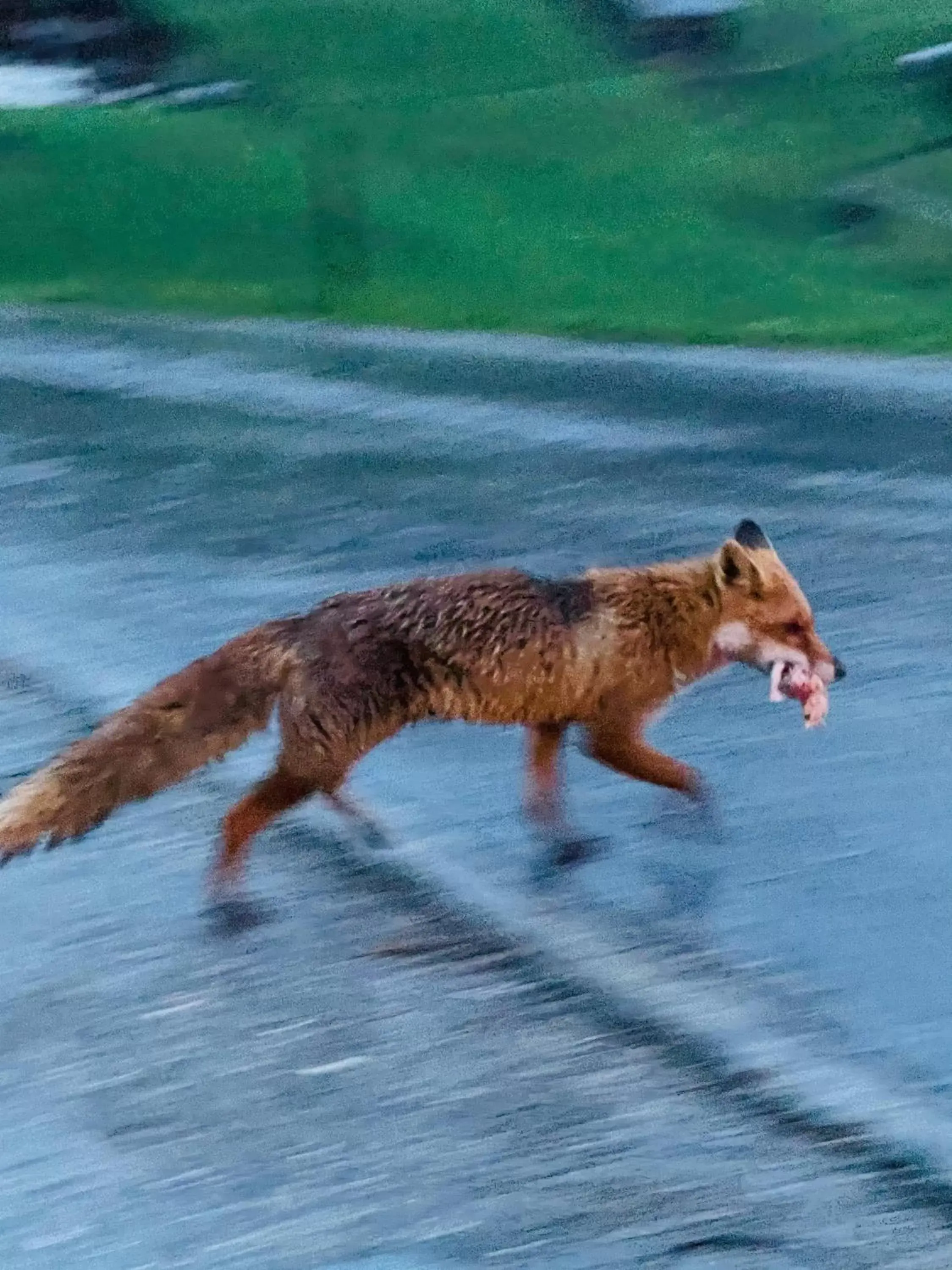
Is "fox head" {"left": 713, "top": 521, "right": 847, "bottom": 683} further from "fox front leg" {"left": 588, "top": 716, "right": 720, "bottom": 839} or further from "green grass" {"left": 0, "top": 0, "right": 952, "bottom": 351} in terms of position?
"green grass" {"left": 0, "top": 0, "right": 952, "bottom": 351}

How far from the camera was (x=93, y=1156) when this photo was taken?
3.38 metres

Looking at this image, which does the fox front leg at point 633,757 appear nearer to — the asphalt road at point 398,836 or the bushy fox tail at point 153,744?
the asphalt road at point 398,836

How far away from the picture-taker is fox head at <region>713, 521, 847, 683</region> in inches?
175

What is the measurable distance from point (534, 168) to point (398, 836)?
718cm

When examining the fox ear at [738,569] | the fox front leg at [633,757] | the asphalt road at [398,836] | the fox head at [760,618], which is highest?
the fox ear at [738,569]

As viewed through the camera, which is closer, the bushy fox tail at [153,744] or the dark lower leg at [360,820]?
the bushy fox tail at [153,744]

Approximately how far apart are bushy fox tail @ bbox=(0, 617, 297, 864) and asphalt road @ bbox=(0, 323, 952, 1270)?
0.42 metres

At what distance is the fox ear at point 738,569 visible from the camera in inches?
174

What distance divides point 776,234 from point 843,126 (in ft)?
2.91

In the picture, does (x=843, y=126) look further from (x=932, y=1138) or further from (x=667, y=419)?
(x=932, y=1138)

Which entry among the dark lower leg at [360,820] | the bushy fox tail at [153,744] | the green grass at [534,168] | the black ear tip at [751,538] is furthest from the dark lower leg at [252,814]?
the green grass at [534,168]

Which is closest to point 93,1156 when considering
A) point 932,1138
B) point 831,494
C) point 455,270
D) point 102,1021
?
point 102,1021

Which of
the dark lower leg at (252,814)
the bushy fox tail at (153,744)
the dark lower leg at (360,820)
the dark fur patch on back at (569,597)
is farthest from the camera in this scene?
the dark lower leg at (360,820)

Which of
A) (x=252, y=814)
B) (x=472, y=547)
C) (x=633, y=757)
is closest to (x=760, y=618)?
(x=633, y=757)
